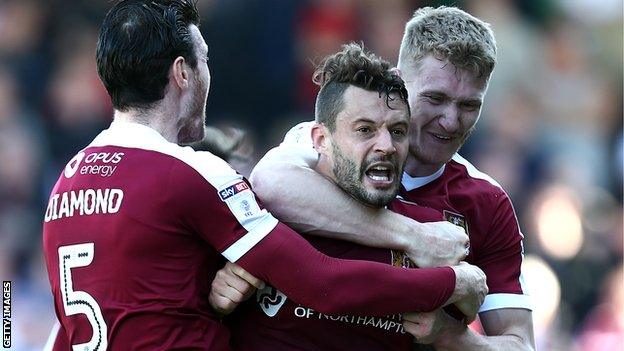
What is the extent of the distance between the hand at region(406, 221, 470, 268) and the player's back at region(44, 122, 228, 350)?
2.38 ft

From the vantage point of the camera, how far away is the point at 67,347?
409 cm

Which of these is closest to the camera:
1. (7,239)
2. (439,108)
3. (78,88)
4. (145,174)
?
(145,174)

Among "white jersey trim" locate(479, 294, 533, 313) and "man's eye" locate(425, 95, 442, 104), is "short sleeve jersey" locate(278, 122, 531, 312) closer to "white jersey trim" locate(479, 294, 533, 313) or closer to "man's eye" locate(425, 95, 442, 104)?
"white jersey trim" locate(479, 294, 533, 313)

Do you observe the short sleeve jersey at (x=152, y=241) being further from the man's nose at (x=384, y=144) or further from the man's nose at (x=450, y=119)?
the man's nose at (x=450, y=119)

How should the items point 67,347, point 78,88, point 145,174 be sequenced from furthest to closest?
point 78,88, point 67,347, point 145,174

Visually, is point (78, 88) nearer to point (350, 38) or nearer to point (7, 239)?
point (7, 239)

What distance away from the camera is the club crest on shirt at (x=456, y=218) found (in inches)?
176

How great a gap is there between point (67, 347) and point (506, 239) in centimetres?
174

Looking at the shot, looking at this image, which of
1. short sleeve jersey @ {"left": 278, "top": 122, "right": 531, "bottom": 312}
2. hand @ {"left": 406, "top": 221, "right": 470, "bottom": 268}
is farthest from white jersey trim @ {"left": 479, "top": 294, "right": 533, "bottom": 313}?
hand @ {"left": 406, "top": 221, "right": 470, "bottom": 268}

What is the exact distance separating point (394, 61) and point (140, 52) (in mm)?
6187

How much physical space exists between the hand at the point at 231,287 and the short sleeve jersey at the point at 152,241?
0.14ft

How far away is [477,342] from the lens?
434 cm

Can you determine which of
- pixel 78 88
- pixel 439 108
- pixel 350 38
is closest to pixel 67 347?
pixel 439 108
